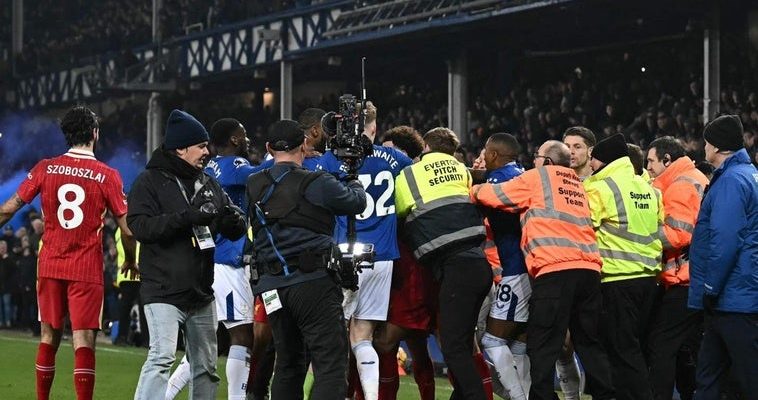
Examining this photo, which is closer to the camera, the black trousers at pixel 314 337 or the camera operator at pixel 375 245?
the black trousers at pixel 314 337

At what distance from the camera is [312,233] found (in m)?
9.14

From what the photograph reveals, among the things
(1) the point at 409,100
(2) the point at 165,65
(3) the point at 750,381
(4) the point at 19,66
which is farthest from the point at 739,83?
(4) the point at 19,66

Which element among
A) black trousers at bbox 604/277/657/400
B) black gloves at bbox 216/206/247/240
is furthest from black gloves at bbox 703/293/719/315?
black gloves at bbox 216/206/247/240

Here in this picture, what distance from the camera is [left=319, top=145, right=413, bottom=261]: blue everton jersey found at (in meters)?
10.6

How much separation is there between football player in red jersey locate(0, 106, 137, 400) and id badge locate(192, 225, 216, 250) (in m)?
1.19

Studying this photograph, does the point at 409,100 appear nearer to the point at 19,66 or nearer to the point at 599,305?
the point at 19,66

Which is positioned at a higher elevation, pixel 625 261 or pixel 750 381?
pixel 625 261

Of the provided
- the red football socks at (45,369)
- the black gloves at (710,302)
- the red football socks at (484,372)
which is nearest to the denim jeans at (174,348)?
the red football socks at (45,369)

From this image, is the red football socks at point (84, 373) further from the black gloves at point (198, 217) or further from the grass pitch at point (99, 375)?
the black gloves at point (198, 217)

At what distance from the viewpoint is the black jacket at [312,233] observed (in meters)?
9.02

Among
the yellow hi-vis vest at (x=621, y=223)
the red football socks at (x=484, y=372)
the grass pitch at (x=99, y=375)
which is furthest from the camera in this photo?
the grass pitch at (x=99, y=375)

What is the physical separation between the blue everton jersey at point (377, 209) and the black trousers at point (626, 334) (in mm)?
1579

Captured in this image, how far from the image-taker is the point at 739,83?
21.8 m

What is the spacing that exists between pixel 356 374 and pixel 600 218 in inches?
85.9
